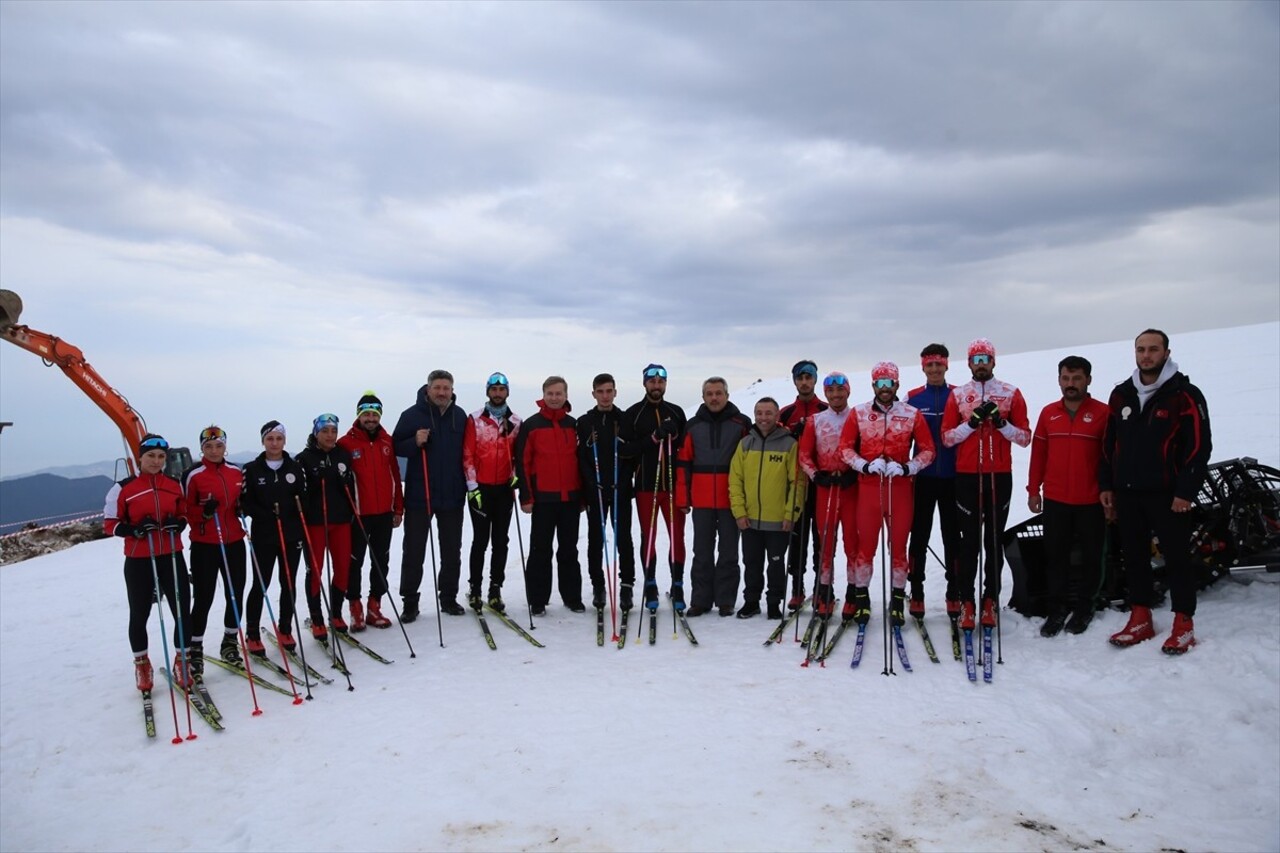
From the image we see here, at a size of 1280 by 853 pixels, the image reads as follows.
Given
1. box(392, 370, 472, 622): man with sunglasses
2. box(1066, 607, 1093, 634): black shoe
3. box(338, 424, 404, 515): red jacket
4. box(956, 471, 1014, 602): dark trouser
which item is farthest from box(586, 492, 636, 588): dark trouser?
box(1066, 607, 1093, 634): black shoe

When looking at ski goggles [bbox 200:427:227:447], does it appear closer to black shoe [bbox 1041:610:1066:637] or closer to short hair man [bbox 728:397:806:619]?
short hair man [bbox 728:397:806:619]

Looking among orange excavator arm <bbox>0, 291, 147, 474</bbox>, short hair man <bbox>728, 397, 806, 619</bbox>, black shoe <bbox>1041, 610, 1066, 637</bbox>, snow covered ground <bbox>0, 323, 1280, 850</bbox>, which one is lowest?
snow covered ground <bbox>0, 323, 1280, 850</bbox>

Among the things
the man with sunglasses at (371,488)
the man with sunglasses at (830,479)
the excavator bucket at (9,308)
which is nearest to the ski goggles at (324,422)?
the man with sunglasses at (371,488)

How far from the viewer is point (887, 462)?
5914 mm

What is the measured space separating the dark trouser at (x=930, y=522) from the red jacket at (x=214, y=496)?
559cm

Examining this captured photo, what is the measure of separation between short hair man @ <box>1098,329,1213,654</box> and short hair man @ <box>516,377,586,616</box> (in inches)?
174

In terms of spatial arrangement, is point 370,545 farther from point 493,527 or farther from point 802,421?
point 802,421

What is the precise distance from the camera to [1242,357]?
1864cm

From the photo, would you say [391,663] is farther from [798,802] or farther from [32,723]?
[798,802]

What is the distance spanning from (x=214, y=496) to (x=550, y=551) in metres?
2.94

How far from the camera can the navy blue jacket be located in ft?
23.2

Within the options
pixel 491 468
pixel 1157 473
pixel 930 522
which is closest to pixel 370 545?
pixel 491 468

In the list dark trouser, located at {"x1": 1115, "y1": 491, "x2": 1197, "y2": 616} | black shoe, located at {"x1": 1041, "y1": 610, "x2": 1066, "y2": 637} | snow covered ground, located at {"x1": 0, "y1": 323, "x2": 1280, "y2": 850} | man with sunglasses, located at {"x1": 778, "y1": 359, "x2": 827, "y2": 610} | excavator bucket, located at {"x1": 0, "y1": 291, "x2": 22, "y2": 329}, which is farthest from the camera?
excavator bucket, located at {"x1": 0, "y1": 291, "x2": 22, "y2": 329}

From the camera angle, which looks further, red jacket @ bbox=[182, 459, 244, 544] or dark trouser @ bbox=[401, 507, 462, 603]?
dark trouser @ bbox=[401, 507, 462, 603]
